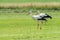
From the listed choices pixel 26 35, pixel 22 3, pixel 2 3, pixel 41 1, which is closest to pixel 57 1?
pixel 41 1

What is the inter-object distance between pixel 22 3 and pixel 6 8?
286cm

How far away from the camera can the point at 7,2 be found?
36.2 m

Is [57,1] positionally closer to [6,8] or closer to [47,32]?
[6,8]

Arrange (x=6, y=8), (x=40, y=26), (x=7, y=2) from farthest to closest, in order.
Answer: (x=7, y=2)
(x=6, y=8)
(x=40, y=26)

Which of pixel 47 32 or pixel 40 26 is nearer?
pixel 47 32

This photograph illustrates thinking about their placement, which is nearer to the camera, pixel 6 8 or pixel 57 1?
pixel 6 8

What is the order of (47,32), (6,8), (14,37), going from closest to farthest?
1. (14,37)
2. (47,32)
3. (6,8)

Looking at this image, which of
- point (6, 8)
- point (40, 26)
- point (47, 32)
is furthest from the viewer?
point (6, 8)

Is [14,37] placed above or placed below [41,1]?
below

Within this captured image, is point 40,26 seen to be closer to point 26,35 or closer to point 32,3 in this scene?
point 26,35

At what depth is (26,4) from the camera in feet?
118

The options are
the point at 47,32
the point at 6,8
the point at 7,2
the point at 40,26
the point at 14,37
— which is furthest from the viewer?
the point at 7,2

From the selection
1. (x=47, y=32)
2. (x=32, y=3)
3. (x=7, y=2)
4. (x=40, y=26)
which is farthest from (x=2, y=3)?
(x=47, y=32)

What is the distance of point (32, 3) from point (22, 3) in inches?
45.2
